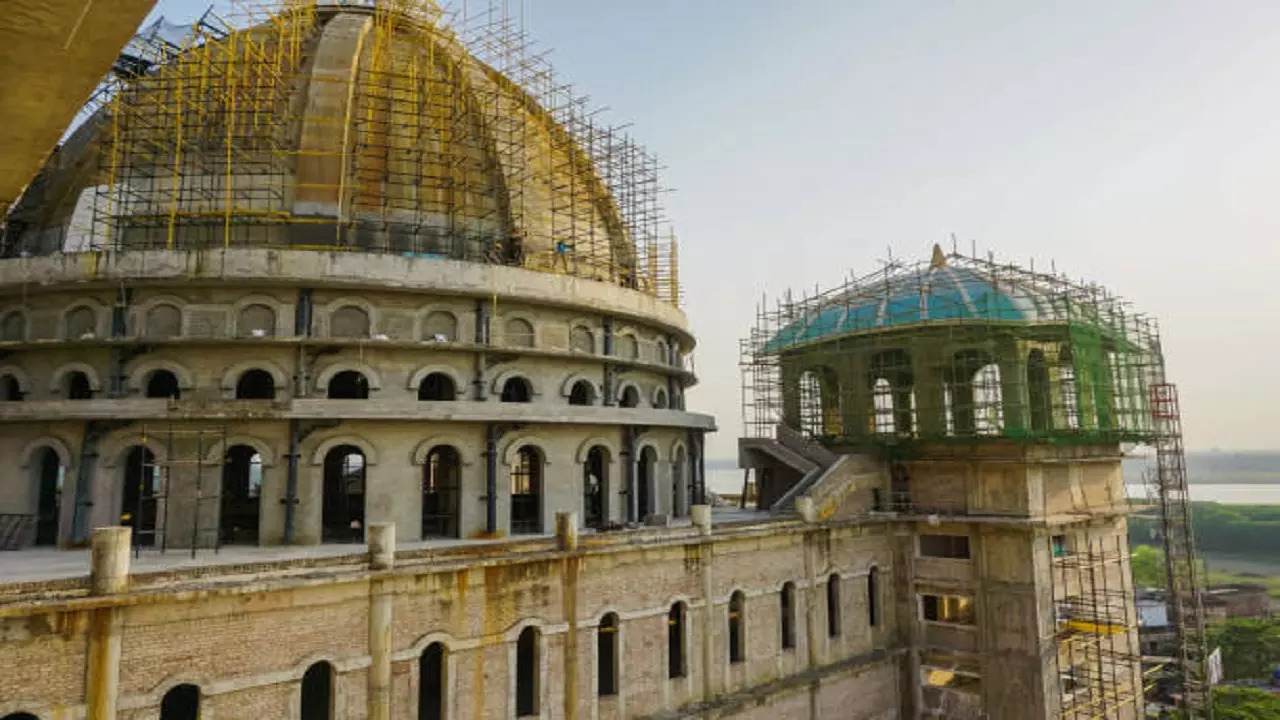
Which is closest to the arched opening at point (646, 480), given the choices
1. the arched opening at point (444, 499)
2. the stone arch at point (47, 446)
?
the arched opening at point (444, 499)

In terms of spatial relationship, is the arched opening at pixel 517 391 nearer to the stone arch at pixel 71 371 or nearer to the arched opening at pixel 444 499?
the arched opening at pixel 444 499

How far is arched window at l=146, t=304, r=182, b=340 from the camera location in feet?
71.8

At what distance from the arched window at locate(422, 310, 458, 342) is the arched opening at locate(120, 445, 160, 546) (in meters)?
7.73

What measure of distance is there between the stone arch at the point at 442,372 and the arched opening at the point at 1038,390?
20808mm

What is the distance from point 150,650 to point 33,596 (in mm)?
2116

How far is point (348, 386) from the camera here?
2350 centimetres

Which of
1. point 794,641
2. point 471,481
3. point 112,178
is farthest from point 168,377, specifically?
point 794,641

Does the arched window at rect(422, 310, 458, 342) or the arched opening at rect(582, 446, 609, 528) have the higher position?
the arched window at rect(422, 310, 458, 342)

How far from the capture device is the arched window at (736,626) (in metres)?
24.7

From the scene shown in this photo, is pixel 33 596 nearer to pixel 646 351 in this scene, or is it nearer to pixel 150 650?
pixel 150 650

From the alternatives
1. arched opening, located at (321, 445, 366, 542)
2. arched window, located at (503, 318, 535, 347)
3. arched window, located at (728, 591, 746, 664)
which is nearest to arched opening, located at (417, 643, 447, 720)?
arched opening, located at (321, 445, 366, 542)

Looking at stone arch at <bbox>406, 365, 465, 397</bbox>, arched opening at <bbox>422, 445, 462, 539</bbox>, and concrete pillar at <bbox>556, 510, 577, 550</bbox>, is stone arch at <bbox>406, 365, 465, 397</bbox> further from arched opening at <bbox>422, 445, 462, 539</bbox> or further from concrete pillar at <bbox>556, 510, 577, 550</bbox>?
concrete pillar at <bbox>556, 510, 577, 550</bbox>

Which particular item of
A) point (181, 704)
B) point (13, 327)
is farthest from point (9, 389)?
point (181, 704)

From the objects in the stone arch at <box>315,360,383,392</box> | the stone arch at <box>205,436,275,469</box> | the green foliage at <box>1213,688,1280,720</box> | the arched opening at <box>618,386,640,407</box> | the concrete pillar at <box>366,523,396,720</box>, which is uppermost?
the stone arch at <box>315,360,383,392</box>
